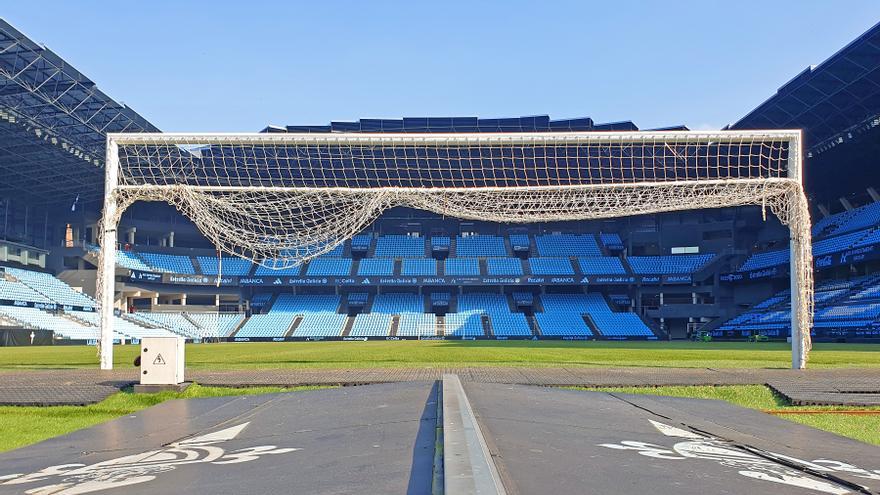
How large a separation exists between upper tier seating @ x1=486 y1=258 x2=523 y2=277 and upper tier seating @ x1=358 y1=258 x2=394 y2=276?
9389 millimetres

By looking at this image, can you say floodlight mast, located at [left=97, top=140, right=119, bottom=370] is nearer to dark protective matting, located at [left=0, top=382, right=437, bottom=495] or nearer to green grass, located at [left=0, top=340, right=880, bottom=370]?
green grass, located at [left=0, top=340, right=880, bottom=370]

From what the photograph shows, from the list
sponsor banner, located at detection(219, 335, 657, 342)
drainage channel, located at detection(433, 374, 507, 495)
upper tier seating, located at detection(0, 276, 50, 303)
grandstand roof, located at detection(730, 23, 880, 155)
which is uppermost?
grandstand roof, located at detection(730, 23, 880, 155)

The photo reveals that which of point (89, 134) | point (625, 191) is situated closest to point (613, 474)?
point (625, 191)

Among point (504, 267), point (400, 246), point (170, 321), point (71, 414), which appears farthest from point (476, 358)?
point (400, 246)

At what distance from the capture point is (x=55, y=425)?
372 inches

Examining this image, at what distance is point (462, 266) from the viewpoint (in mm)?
66250

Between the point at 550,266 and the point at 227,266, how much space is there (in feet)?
99.6

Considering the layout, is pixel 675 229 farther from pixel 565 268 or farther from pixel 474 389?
pixel 474 389

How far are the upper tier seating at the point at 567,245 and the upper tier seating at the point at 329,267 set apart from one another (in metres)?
19.2

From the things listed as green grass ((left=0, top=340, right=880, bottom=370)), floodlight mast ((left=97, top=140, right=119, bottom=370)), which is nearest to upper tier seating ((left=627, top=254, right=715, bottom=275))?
green grass ((left=0, top=340, right=880, bottom=370))

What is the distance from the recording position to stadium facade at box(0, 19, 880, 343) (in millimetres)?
43375

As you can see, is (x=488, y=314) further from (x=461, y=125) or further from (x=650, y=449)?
(x=650, y=449)

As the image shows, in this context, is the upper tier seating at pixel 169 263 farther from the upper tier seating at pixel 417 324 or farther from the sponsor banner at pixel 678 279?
the sponsor banner at pixel 678 279

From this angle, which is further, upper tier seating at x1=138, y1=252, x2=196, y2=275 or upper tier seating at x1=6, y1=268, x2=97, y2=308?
upper tier seating at x1=138, y1=252, x2=196, y2=275
